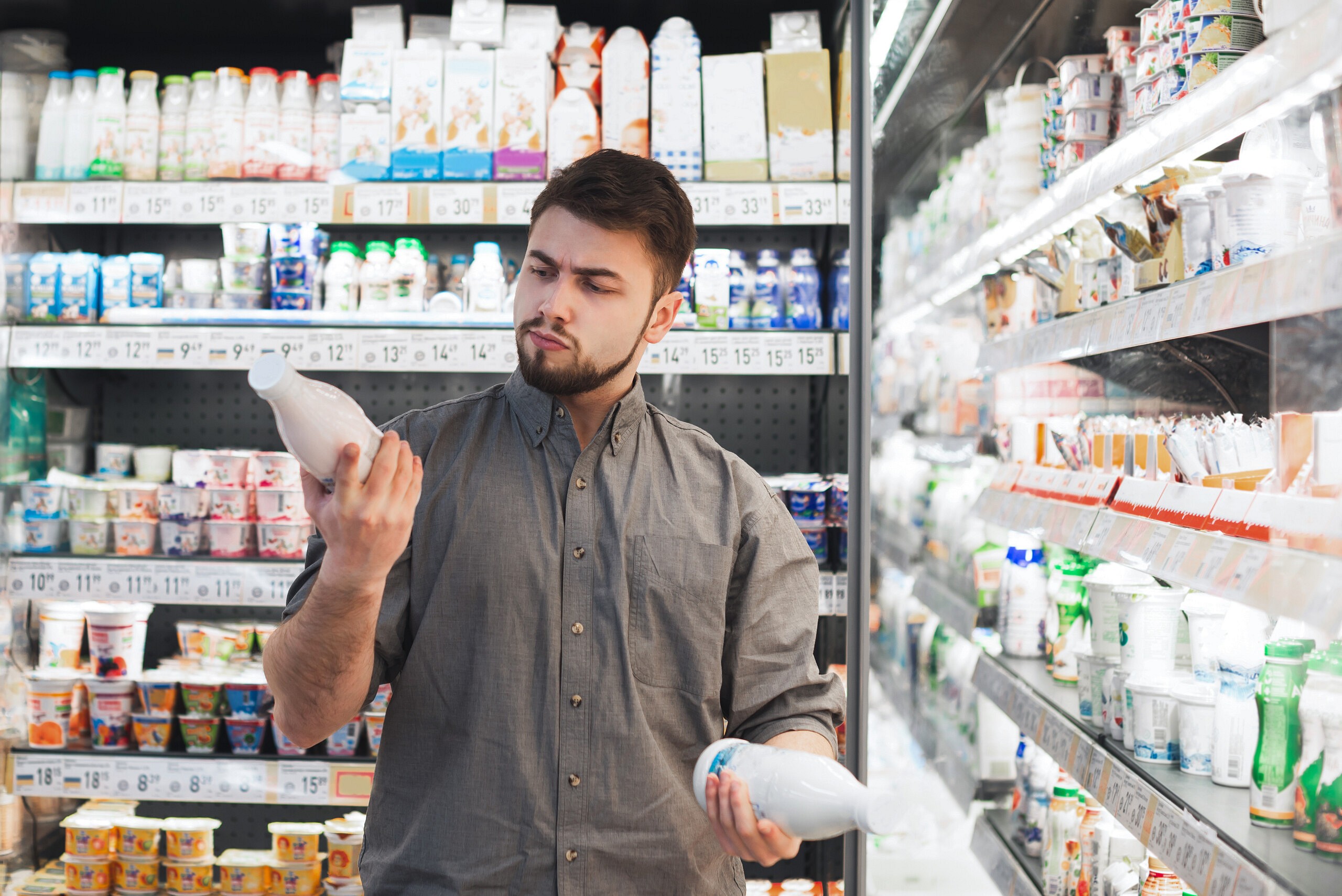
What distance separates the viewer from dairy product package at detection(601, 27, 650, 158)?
237 centimetres

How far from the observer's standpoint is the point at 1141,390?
208 cm

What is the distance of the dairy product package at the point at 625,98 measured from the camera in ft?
7.77

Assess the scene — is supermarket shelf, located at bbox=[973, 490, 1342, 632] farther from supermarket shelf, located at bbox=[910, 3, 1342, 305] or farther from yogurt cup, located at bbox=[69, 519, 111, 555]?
yogurt cup, located at bbox=[69, 519, 111, 555]

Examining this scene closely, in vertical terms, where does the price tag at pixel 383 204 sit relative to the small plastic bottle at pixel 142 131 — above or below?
below

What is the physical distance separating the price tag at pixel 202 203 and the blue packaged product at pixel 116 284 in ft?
0.71

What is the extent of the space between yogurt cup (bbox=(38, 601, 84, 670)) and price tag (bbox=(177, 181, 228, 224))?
0.97 metres

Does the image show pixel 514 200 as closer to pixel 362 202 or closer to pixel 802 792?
pixel 362 202

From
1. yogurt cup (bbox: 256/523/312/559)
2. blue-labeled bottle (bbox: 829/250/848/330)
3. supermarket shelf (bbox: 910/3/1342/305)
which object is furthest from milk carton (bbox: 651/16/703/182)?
yogurt cup (bbox: 256/523/312/559)

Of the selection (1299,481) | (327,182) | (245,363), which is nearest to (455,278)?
(327,182)

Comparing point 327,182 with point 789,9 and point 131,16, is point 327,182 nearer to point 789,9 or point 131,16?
point 131,16

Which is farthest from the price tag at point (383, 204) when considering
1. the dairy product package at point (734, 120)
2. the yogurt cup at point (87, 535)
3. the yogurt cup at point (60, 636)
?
the yogurt cup at point (60, 636)

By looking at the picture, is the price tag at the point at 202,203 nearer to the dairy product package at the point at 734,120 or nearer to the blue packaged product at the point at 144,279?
the blue packaged product at the point at 144,279

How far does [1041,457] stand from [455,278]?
144 cm

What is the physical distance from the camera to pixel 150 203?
235cm
